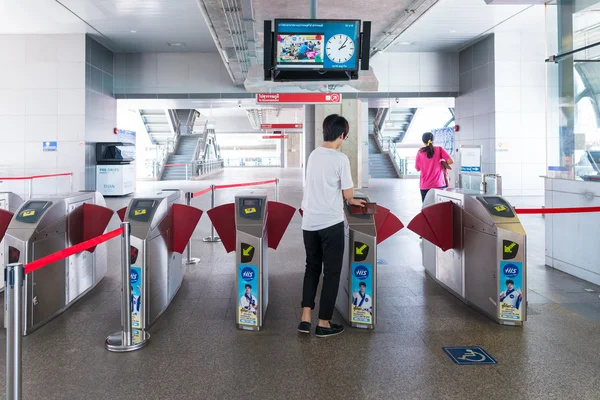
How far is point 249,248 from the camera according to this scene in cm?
338

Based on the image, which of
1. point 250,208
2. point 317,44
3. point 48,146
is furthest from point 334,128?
point 48,146

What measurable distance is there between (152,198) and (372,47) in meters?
8.92

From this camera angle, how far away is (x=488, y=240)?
3.61 metres

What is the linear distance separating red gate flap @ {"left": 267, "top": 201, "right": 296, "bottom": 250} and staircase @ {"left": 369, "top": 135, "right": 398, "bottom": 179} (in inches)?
842

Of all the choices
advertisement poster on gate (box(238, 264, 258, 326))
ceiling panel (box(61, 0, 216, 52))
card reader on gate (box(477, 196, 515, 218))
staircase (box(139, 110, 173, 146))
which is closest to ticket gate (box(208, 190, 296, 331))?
advertisement poster on gate (box(238, 264, 258, 326))

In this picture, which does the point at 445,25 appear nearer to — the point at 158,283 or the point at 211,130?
the point at 158,283

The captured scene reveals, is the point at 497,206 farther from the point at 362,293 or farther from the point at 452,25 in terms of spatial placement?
the point at 452,25

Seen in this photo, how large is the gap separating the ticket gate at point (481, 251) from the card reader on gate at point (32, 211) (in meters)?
3.13

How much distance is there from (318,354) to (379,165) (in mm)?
23596

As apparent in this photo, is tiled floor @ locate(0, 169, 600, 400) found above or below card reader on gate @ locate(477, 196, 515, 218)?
below

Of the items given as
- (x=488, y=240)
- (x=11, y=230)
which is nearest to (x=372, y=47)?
(x=488, y=240)

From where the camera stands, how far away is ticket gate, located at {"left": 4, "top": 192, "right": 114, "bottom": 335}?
3395 millimetres

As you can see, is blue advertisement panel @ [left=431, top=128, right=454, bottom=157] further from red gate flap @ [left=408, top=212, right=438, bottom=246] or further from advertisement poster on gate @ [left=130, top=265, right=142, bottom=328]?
advertisement poster on gate @ [left=130, top=265, right=142, bottom=328]

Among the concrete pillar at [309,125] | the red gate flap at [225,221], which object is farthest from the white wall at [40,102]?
the red gate flap at [225,221]
